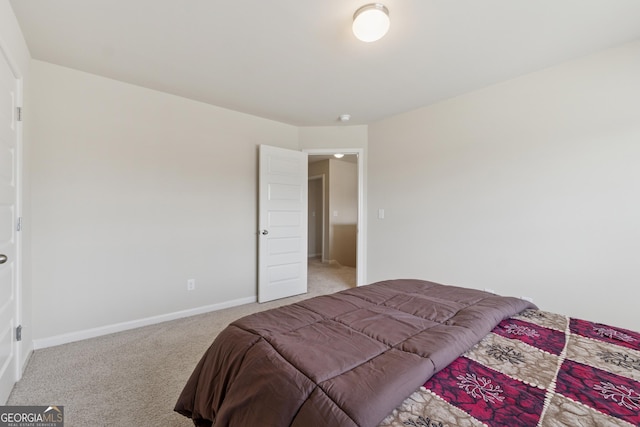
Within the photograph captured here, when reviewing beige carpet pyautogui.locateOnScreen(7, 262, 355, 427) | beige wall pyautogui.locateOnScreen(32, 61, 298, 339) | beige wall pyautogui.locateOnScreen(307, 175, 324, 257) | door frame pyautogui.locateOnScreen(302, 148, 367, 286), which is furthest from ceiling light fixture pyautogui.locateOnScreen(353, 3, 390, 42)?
beige wall pyautogui.locateOnScreen(307, 175, 324, 257)

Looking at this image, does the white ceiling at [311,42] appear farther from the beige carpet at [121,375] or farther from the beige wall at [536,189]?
the beige carpet at [121,375]

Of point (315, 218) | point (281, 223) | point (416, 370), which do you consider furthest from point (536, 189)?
point (315, 218)

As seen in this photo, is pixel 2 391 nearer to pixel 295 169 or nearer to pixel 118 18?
pixel 118 18

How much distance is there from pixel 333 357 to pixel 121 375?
177 cm

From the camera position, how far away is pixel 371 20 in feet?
5.45

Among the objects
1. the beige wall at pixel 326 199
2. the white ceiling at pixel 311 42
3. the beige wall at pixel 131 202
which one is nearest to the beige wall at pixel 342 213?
the beige wall at pixel 326 199

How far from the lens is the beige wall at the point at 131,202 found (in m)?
2.35

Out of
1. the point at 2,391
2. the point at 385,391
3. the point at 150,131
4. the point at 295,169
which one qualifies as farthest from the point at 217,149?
the point at 385,391

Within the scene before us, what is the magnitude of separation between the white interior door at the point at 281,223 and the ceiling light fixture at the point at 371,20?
78.9 inches

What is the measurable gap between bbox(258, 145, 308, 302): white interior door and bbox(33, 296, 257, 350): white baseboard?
0.51m

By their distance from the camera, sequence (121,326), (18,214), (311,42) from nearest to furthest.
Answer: (18,214) < (311,42) < (121,326)

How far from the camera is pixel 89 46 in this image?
2088mm

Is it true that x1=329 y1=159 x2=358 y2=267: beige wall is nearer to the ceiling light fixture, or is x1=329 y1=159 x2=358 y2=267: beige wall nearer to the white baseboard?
the white baseboard

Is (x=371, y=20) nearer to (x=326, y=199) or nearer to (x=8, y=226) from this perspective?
(x=8, y=226)
